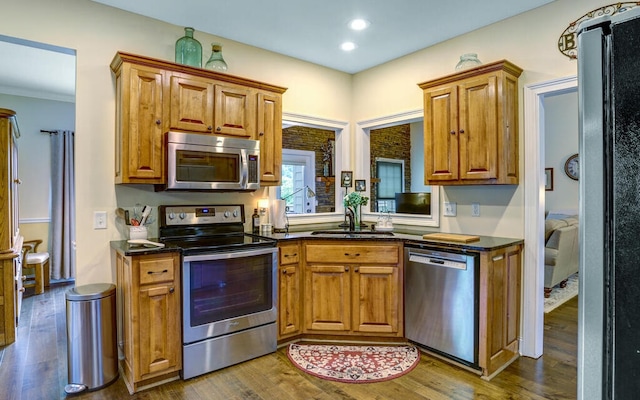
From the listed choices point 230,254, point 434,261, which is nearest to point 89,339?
point 230,254

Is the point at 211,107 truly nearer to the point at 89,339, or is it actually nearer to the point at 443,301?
the point at 89,339

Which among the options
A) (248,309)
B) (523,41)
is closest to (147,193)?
(248,309)

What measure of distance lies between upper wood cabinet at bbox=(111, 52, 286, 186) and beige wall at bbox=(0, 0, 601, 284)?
15cm

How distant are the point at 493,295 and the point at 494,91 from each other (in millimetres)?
1511

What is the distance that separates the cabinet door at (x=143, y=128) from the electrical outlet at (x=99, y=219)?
402 mm

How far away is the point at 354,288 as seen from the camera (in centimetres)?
315

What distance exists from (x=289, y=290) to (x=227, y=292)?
0.57 metres

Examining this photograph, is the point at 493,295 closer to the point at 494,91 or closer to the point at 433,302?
the point at 433,302

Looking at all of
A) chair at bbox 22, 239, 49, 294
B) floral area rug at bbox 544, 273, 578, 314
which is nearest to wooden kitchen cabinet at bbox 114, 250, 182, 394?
chair at bbox 22, 239, 49, 294

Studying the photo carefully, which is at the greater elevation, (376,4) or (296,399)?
(376,4)

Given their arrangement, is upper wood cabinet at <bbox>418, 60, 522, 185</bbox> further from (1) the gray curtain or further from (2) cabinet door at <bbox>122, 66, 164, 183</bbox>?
(1) the gray curtain

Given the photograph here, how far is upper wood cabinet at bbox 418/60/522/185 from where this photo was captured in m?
2.83

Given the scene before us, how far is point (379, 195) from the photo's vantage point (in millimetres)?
7383

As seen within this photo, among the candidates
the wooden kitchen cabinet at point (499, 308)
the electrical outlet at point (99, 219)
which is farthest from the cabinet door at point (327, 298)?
the electrical outlet at point (99, 219)
